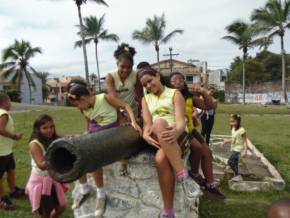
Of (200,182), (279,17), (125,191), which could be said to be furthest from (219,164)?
(279,17)

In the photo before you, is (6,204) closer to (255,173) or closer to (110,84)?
(110,84)

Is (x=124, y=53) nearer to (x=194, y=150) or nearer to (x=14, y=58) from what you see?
(x=194, y=150)

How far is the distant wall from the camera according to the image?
157 ft

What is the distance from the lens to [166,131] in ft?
11.9

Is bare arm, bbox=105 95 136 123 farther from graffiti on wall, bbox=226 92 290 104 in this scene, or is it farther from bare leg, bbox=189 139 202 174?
graffiti on wall, bbox=226 92 290 104

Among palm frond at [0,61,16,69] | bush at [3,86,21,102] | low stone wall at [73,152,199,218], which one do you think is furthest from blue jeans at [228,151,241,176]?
palm frond at [0,61,16,69]

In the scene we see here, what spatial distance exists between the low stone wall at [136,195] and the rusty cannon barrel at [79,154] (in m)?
0.68

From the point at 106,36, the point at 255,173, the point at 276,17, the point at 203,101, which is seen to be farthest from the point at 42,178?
the point at 106,36

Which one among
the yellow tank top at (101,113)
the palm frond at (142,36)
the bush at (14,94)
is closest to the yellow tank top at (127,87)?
the yellow tank top at (101,113)

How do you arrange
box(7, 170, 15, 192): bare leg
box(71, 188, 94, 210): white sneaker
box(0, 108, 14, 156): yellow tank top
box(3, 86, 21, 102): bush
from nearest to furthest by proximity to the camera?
box(71, 188, 94, 210): white sneaker → box(0, 108, 14, 156): yellow tank top → box(7, 170, 15, 192): bare leg → box(3, 86, 21, 102): bush

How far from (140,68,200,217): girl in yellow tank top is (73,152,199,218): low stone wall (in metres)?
0.18

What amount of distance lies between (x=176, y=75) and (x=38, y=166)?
1760 millimetres

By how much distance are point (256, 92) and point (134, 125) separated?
49.9 meters

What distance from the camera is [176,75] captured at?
479cm
